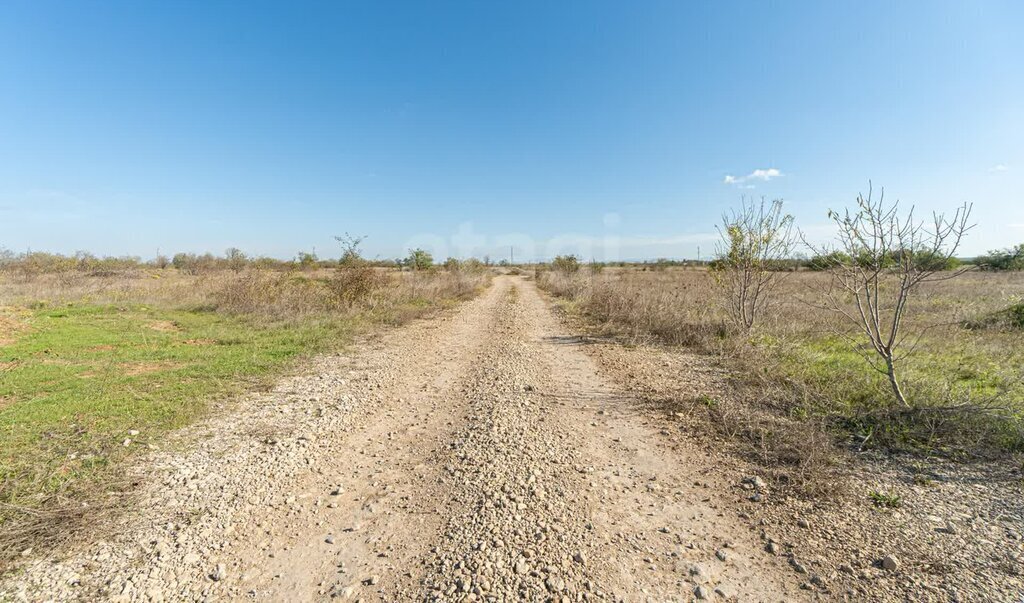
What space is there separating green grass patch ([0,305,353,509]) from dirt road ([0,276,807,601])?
26.9 inches

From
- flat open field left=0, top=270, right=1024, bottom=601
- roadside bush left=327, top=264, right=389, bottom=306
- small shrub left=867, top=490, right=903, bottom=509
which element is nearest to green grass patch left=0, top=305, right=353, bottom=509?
flat open field left=0, top=270, right=1024, bottom=601

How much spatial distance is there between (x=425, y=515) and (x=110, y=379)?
270 inches

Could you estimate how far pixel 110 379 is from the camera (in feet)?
20.1

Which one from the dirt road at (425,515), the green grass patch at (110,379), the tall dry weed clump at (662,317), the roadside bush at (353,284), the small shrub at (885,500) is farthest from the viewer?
the roadside bush at (353,284)

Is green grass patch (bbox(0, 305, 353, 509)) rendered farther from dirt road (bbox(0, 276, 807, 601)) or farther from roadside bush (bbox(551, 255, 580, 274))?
roadside bush (bbox(551, 255, 580, 274))

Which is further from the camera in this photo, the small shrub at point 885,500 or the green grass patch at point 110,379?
the green grass patch at point 110,379

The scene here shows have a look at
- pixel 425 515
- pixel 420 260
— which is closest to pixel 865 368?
pixel 425 515

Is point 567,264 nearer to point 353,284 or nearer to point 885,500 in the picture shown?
point 353,284

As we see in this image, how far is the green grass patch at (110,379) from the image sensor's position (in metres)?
3.67

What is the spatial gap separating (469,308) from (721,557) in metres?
14.9

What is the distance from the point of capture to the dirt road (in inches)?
90.6

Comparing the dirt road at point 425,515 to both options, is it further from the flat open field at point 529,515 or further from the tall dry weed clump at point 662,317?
the tall dry weed clump at point 662,317

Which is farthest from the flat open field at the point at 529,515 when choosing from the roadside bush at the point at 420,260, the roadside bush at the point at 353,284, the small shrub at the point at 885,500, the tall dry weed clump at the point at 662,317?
the roadside bush at the point at 420,260

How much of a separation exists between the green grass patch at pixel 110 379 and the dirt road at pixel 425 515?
0.68 metres
